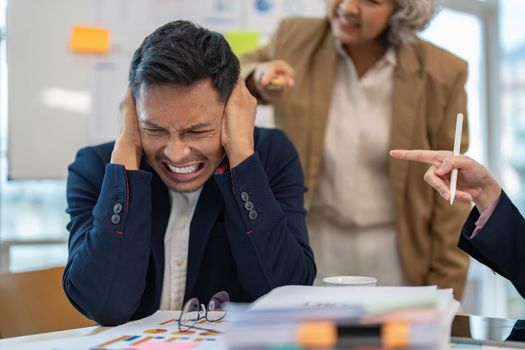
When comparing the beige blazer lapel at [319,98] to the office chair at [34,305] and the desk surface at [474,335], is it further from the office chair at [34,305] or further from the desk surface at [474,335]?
the desk surface at [474,335]

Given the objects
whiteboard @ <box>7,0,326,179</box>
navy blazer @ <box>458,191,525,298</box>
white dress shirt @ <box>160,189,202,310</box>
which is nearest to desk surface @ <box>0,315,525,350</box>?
navy blazer @ <box>458,191,525,298</box>

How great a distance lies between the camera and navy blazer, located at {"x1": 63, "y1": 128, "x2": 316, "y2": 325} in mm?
1304

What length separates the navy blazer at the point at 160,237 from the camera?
1.30 meters

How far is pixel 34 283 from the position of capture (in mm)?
1652

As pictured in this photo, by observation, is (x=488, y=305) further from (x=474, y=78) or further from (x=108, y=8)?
(x=108, y=8)

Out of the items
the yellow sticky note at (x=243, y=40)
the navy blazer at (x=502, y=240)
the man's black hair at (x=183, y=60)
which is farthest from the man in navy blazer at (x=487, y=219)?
the yellow sticky note at (x=243, y=40)

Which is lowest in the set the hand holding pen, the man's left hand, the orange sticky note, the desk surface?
the desk surface

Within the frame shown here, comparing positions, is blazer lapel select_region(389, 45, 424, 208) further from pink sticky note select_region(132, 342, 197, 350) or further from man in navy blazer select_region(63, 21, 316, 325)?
pink sticky note select_region(132, 342, 197, 350)

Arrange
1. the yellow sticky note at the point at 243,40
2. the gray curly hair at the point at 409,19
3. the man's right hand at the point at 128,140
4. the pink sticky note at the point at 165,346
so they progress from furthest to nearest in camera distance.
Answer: the yellow sticky note at the point at 243,40 → the gray curly hair at the point at 409,19 → the man's right hand at the point at 128,140 → the pink sticky note at the point at 165,346

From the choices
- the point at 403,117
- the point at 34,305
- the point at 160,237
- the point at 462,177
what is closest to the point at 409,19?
the point at 403,117

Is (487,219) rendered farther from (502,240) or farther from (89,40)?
(89,40)

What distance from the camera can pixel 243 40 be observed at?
2604 mm

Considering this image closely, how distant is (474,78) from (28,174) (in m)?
2.50

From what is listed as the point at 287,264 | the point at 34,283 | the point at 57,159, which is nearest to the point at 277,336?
the point at 287,264
